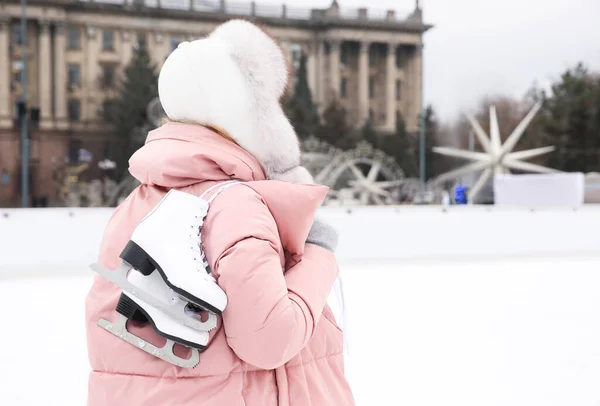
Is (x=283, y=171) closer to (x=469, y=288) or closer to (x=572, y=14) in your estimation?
(x=469, y=288)

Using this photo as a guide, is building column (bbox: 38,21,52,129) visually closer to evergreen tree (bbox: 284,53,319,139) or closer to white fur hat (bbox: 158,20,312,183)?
A: evergreen tree (bbox: 284,53,319,139)

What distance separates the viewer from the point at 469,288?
6008 millimetres

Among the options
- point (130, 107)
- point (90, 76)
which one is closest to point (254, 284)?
point (130, 107)

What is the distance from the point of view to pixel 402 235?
8008 millimetres

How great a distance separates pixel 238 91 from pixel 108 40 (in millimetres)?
40933

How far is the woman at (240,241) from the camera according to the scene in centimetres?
95

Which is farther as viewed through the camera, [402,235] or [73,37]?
[73,37]

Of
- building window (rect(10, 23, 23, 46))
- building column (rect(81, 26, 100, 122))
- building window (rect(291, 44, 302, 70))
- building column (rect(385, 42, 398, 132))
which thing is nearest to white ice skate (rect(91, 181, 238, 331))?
building column (rect(81, 26, 100, 122))

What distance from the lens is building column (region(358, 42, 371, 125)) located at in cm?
4512

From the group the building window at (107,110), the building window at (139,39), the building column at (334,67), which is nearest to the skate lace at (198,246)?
the building window at (107,110)

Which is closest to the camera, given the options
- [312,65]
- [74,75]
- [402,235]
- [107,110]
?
[402,235]

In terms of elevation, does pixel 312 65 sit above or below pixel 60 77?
above

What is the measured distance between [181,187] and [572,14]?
179ft

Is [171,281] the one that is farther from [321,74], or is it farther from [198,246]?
[321,74]
